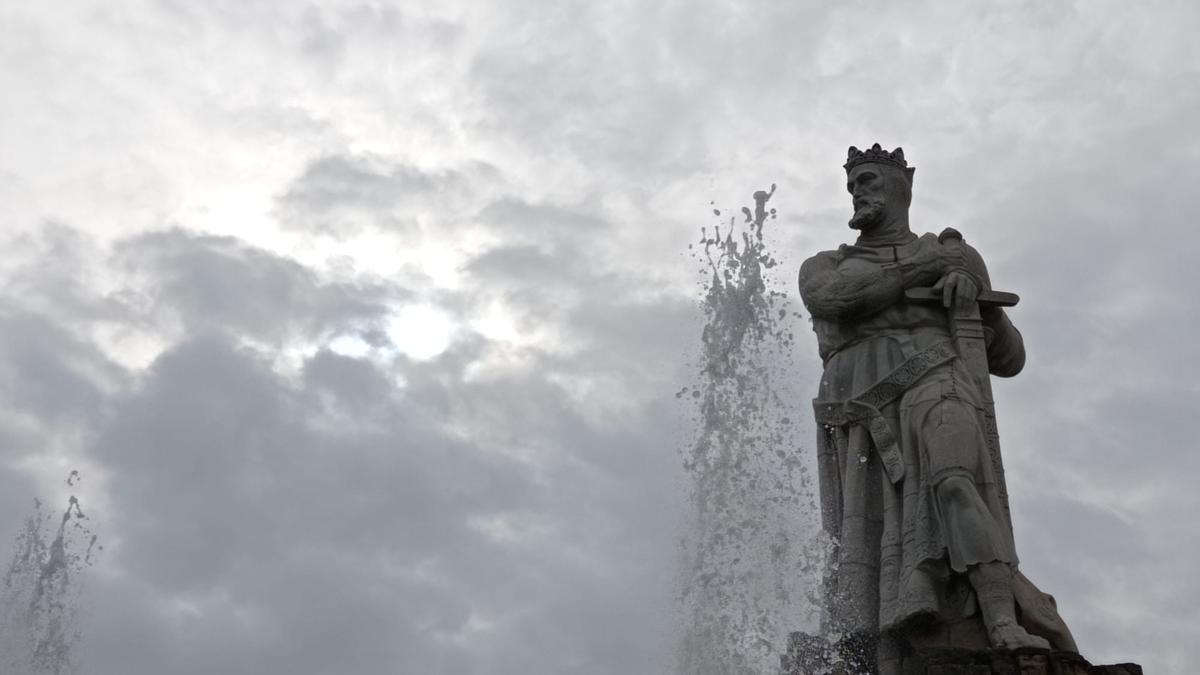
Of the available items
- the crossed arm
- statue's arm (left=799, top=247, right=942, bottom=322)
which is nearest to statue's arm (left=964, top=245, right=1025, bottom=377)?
the crossed arm

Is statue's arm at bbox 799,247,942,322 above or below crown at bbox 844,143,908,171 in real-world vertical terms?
below

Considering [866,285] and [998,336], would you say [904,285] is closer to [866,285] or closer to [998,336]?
[866,285]

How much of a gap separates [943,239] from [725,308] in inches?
122

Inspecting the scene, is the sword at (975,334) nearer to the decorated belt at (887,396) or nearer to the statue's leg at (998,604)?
the decorated belt at (887,396)

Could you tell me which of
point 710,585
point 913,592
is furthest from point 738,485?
point 913,592

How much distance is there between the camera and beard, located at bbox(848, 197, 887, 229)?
43.9ft

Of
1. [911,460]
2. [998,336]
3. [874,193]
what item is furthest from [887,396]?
[874,193]

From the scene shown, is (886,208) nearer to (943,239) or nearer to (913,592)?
(943,239)

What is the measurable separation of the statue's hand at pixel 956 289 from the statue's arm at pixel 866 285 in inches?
6.1

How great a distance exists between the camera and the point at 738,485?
46.5 ft

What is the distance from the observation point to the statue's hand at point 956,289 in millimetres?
12727

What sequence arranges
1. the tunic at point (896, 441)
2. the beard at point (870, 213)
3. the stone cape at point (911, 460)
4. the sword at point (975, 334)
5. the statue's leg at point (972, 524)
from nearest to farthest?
the statue's leg at point (972, 524) → the stone cape at point (911, 460) → the tunic at point (896, 441) → the sword at point (975, 334) → the beard at point (870, 213)

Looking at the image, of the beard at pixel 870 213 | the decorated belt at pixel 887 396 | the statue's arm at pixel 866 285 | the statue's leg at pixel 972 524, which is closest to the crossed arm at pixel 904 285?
the statue's arm at pixel 866 285

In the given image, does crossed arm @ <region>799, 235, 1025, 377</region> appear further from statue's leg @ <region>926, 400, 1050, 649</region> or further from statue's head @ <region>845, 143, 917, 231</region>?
statue's leg @ <region>926, 400, 1050, 649</region>
